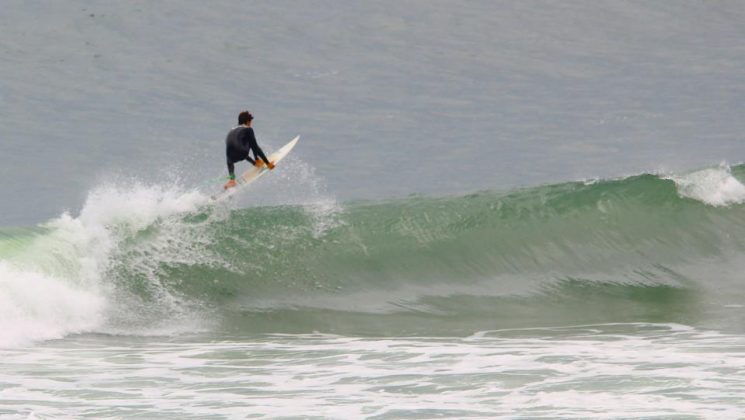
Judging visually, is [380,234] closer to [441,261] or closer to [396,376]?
[441,261]

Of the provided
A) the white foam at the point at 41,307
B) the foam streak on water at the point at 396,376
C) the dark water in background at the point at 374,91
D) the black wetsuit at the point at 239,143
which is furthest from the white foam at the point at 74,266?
the dark water in background at the point at 374,91

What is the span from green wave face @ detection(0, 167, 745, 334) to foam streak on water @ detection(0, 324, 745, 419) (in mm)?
1186

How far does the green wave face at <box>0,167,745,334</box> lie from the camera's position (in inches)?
663

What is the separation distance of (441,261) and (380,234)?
118 cm

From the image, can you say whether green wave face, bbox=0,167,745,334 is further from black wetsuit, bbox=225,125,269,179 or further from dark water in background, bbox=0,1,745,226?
dark water in background, bbox=0,1,745,226

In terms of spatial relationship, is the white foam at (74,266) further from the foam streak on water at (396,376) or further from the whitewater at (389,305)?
the foam streak on water at (396,376)

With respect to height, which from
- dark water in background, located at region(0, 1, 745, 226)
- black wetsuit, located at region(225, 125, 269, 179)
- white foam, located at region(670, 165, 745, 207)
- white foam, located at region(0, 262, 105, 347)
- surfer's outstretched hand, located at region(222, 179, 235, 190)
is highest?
dark water in background, located at region(0, 1, 745, 226)

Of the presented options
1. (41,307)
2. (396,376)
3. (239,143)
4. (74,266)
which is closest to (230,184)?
(239,143)

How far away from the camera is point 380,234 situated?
762 inches

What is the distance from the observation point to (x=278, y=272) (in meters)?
18.0

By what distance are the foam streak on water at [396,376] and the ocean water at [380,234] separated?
48mm

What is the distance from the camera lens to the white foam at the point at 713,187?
20.1 meters

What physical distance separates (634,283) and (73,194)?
1205cm

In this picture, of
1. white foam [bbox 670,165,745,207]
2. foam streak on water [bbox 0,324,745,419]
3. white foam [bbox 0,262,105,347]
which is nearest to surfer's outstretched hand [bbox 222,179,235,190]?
white foam [bbox 0,262,105,347]
